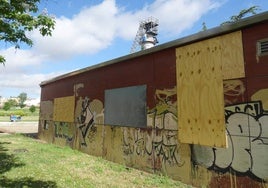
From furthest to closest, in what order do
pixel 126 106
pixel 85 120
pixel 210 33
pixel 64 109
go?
pixel 64 109 < pixel 85 120 < pixel 126 106 < pixel 210 33

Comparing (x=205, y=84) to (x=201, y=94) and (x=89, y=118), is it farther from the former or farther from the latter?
(x=89, y=118)

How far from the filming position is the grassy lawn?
664 centimetres

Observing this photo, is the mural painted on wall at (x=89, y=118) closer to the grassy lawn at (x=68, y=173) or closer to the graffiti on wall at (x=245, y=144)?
the grassy lawn at (x=68, y=173)

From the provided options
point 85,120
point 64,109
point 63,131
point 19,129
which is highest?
point 64,109

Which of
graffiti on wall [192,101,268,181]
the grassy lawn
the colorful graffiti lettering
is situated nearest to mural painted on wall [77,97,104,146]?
the colorful graffiti lettering

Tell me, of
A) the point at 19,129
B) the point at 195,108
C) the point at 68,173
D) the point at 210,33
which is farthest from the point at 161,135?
the point at 19,129

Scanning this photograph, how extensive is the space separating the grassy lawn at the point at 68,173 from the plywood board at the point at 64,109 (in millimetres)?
3410

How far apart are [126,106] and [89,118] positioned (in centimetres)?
302

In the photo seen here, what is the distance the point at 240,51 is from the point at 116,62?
17.0 ft

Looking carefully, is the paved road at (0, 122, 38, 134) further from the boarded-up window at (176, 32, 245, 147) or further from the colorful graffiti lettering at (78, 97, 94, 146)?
the boarded-up window at (176, 32, 245, 147)

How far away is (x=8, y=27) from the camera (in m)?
8.02

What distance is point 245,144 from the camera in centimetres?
556

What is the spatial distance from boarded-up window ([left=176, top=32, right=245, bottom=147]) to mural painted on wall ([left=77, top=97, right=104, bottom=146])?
15.4 feet

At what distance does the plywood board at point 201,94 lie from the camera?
6.13 m
